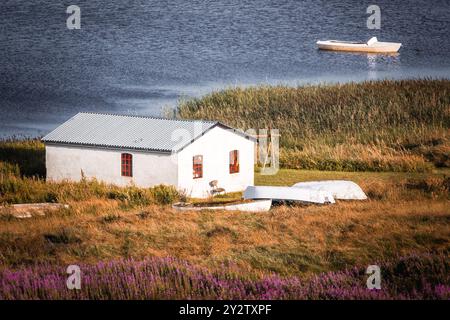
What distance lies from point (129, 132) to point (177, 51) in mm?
53481

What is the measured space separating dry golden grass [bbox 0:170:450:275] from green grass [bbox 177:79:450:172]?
9.09m

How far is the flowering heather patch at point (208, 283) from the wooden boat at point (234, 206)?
34.7 ft

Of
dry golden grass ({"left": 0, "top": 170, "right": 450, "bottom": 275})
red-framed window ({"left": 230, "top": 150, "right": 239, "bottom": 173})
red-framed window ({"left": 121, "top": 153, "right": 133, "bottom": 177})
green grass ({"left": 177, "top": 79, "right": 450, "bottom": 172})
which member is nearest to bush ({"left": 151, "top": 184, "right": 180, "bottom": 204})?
dry golden grass ({"left": 0, "top": 170, "right": 450, "bottom": 275})

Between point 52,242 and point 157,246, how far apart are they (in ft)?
8.68

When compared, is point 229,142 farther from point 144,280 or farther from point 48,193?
point 144,280

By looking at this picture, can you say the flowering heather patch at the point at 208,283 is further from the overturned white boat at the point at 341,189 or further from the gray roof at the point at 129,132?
the gray roof at the point at 129,132

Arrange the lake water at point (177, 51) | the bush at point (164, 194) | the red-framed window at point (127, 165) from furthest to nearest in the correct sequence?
the lake water at point (177, 51) → the red-framed window at point (127, 165) → the bush at point (164, 194)

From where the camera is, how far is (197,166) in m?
41.6

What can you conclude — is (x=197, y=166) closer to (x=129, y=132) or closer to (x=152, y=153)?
(x=152, y=153)

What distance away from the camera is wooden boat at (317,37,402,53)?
304ft

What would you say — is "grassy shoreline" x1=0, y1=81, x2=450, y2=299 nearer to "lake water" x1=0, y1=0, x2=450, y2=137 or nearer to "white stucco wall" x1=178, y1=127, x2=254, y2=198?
"white stucco wall" x1=178, y1=127, x2=254, y2=198

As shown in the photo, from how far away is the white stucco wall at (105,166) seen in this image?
135 feet

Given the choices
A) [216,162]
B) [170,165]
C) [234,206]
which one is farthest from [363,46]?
[234,206]

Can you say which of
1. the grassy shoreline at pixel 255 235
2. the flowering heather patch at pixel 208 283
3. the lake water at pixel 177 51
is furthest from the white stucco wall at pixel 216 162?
the lake water at pixel 177 51
